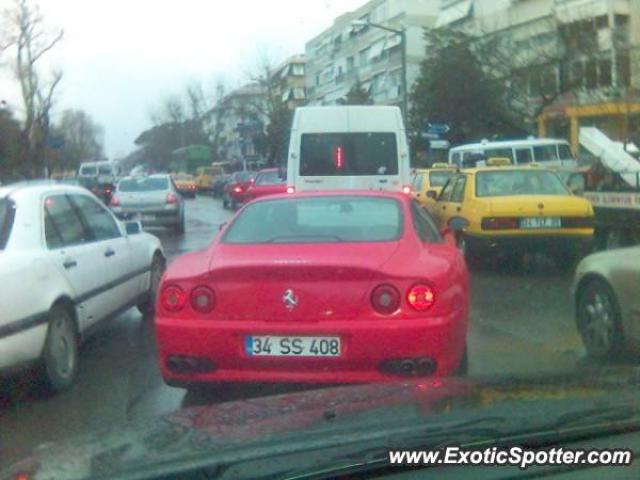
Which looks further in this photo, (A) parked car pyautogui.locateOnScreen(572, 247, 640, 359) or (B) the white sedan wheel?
(A) parked car pyautogui.locateOnScreen(572, 247, 640, 359)

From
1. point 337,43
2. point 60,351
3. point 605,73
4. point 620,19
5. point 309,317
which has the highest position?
point 337,43

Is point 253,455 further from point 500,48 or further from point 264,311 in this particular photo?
point 500,48

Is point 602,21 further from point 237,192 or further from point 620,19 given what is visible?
point 237,192

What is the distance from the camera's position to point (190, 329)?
5301 mm

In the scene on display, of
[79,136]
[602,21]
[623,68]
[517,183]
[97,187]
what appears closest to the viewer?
[517,183]

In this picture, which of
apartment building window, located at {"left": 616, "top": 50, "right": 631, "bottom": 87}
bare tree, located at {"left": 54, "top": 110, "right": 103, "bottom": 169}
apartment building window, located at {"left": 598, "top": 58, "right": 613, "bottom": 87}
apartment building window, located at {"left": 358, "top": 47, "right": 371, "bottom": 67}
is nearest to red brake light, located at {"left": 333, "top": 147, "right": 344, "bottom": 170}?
apartment building window, located at {"left": 616, "top": 50, "right": 631, "bottom": 87}

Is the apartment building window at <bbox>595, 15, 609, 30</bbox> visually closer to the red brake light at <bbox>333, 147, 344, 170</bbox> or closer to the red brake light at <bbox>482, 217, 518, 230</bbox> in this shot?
the red brake light at <bbox>333, 147, 344, 170</bbox>

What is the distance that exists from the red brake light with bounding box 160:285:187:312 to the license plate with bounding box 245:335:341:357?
47cm

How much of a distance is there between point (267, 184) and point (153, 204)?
6.28 metres

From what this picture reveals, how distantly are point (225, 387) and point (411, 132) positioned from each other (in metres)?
42.2

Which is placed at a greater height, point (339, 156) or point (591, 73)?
point (591, 73)

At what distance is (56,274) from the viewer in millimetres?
6371

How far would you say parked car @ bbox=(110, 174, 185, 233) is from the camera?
905 inches

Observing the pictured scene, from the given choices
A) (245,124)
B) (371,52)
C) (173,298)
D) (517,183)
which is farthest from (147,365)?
(245,124)
